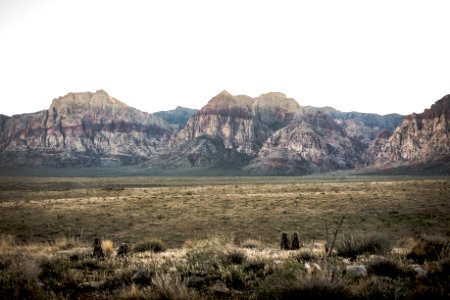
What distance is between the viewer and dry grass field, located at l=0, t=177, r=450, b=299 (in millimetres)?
6321

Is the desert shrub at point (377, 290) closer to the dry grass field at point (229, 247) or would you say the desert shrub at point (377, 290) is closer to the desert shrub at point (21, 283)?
the dry grass field at point (229, 247)

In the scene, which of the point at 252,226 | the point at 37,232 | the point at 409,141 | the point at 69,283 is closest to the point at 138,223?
the point at 37,232

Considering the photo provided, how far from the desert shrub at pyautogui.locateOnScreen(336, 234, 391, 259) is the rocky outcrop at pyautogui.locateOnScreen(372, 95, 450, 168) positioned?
176 meters

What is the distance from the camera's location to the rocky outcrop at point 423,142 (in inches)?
6769

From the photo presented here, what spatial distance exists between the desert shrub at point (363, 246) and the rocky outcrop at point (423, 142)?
176381 mm

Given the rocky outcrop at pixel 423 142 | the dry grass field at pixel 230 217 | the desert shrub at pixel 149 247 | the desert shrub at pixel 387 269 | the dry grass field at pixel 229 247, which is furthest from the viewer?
the rocky outcrop at pixel 423 142

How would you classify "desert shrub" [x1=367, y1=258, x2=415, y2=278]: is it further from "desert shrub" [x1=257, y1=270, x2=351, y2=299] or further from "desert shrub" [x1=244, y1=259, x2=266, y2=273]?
"desert shrub" [x1=244, y1=259, x2=266, y2=273]

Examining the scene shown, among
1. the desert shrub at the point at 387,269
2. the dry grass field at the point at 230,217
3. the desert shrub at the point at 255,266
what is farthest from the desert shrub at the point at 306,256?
the dry grass field at the point at 230,217

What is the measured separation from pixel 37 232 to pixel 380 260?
85.8 ft

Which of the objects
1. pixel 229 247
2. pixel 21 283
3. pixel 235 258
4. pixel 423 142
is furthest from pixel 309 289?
pixel 423 142

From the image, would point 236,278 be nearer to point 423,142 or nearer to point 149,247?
point 149,247

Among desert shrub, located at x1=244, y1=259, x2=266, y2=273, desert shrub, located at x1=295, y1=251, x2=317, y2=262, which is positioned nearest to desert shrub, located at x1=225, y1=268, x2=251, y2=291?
desert shrub, located at x1=244, y1=259, x2=266, y2=273

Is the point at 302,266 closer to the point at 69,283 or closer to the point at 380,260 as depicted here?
the point at 380,260

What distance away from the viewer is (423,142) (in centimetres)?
18538
